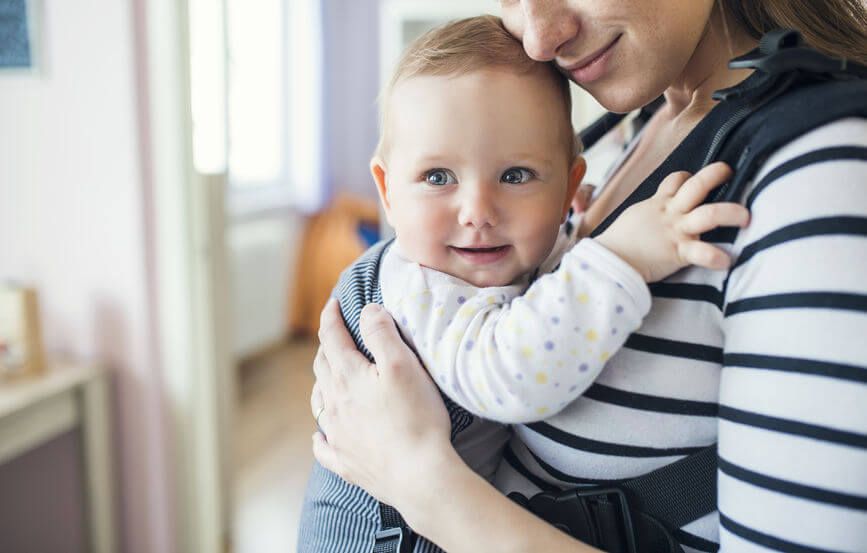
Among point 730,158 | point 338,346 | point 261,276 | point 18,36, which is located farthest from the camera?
point 261,276

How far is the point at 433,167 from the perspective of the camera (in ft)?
2.90

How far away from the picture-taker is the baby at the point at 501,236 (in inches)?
27.8

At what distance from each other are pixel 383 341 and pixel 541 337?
209mm

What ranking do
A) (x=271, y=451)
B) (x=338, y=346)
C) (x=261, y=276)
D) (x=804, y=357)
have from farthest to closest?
1. (x=261, y=276)
2. (x=271, y=451)
3. (x=338, y=346)
4. (x=804, y=357)

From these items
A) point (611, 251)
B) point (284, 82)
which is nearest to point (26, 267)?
point (611, 251)

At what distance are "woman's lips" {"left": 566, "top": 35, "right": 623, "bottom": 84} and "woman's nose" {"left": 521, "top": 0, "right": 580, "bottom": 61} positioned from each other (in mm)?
35

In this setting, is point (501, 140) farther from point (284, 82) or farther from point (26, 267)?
point (284, 82)

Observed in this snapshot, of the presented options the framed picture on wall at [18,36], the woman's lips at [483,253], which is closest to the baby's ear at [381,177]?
the woman's lips at [483,253]

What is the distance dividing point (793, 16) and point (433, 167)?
1.50 feet

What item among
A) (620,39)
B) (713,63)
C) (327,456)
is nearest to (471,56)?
(620,39)

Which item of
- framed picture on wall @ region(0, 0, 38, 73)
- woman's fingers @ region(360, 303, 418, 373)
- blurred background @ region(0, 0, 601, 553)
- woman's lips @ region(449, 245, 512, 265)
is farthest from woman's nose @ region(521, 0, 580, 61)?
framed picture on wall @ region(0, 0, 38, 73)

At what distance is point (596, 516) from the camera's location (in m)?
0.77

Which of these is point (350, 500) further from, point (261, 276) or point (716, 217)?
point (261, 276)

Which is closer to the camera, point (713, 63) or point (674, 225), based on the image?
point (674, 225)
